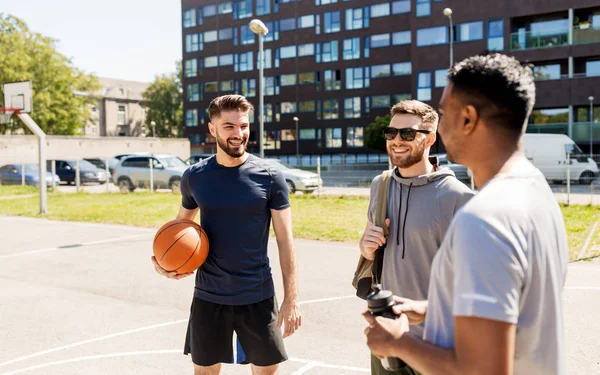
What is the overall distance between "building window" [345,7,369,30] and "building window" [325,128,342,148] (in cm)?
1032

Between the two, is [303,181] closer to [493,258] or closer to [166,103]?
[493,258]

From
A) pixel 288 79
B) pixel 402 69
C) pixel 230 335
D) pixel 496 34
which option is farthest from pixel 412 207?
pixel 288 79

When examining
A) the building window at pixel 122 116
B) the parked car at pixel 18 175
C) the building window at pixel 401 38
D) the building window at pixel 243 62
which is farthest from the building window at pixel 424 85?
the building window at pixel 122 116

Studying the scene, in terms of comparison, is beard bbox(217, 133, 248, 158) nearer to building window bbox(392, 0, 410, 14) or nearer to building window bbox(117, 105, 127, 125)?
building window bbox(392, 0, 410, 14)

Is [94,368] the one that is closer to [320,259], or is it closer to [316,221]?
[320,259]

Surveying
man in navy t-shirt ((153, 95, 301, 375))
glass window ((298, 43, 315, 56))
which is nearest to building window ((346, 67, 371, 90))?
glass window ((298, 43, 315, 56))

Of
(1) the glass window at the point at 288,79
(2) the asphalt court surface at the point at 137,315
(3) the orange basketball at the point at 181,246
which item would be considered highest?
(1) the glass window at the point at 288,79

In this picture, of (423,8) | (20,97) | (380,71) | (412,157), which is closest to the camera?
(412,157)

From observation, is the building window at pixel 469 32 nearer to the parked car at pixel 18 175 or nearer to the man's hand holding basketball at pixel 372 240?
the parked car at pixel 18 175

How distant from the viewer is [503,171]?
1703 mm

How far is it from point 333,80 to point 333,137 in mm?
5820

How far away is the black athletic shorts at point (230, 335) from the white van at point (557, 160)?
1593 cm

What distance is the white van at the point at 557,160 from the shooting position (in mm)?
18641

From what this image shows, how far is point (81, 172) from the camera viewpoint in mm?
34469
